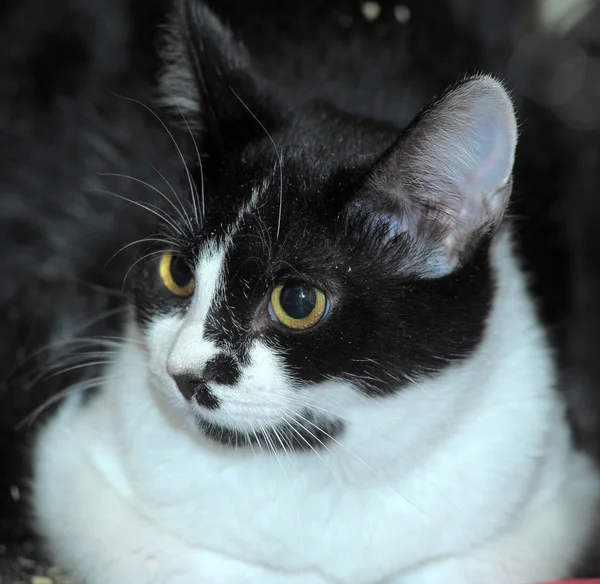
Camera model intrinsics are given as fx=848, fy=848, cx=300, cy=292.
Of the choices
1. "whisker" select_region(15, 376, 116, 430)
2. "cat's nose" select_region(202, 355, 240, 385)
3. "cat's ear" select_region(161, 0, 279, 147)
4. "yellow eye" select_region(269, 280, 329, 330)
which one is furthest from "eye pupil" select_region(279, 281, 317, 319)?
"whisker" select_region(15, 376, 116, 430)

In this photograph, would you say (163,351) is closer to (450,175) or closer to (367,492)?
(367,492)

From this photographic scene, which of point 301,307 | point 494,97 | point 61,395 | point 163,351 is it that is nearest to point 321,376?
point 301,307

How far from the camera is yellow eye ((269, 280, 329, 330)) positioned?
140 cm

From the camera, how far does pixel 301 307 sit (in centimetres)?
140

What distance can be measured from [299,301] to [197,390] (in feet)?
0.74

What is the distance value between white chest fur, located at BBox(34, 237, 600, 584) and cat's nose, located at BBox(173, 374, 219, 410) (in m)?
0.21

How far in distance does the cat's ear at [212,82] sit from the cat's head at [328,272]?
0.05 ft

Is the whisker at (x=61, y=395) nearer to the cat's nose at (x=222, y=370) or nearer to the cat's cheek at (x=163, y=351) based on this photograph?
the cat's cheek at (x=163, y=351)

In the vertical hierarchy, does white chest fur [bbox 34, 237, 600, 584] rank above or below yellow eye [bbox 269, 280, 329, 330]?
below

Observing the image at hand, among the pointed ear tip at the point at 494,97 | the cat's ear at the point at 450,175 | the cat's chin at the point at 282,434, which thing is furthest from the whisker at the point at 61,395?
the pointed ear tip at the point at 494,97

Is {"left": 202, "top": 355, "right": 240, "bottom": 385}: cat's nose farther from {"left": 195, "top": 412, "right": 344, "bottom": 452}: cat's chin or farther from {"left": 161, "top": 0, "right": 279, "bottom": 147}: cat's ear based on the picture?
{"left": 161, "top": 0, "right": 279, "bottom": 147}: cat's ear

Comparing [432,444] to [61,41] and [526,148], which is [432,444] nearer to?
[526,148]

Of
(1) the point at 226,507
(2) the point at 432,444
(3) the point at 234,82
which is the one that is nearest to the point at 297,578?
(1) the point at 226,507

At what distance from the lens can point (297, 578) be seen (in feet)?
5.57
